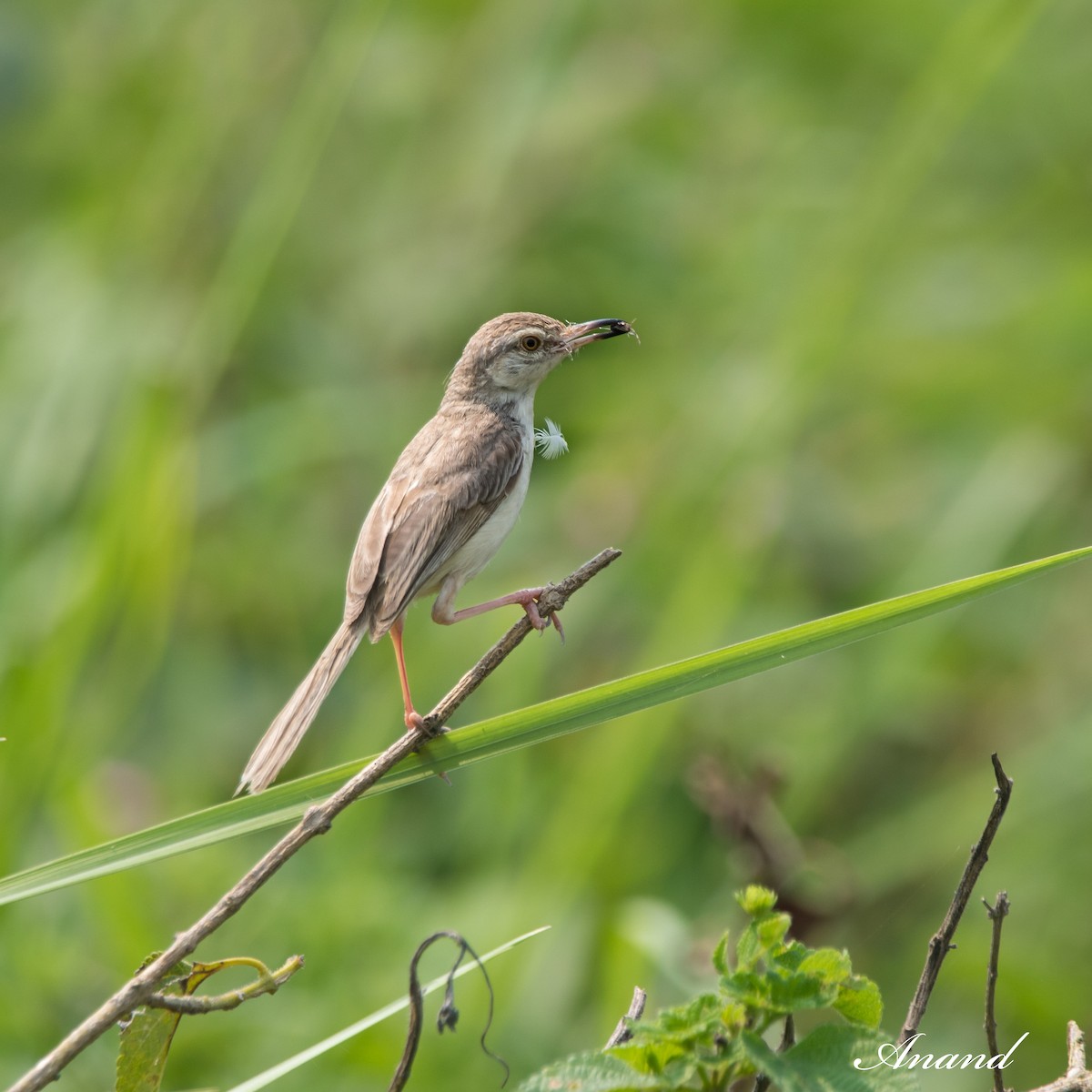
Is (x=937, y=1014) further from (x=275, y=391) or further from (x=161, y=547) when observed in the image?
(x=275, y=391)

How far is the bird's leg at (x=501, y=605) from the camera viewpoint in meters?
2.70

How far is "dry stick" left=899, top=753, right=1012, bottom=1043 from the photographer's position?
186 centimetres

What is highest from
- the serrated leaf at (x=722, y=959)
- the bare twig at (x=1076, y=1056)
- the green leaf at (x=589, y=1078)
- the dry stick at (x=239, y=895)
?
the dry stick at (x=239, y=895)

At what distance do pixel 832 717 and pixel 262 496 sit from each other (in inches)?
115

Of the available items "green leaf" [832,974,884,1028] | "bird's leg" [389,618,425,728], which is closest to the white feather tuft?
"bird's leg" [389,618,425,728]

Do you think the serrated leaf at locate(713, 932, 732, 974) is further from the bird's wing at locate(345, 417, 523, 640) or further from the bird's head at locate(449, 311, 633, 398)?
the bird's head at locate(449, 311, 633, 398)

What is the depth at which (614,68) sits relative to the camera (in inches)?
306

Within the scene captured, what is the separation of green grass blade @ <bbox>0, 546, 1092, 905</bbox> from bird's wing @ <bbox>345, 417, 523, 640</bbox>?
68cm

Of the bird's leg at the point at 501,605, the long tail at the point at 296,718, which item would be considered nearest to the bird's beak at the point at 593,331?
the bird's leg at the point at 501,605

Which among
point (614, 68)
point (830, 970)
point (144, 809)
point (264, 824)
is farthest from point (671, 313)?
point (830, 970)

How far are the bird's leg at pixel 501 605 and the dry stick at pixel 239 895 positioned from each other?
0.29 meters

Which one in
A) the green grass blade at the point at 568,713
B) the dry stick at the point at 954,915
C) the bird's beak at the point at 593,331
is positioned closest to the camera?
the dry stick at the point at 954,915

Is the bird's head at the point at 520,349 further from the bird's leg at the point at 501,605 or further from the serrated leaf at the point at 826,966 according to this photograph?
the serrated leaf at the point at 826,966

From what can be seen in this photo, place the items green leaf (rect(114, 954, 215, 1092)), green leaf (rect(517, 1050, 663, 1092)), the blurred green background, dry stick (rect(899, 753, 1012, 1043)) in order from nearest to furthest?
green leaf (rect(517, 1050, 663, 1092)) → dry stick (rect(899, 753, 1012, 1043)) → green leaf (rect(114, 954, 215, 1092)) → the blurred green background
